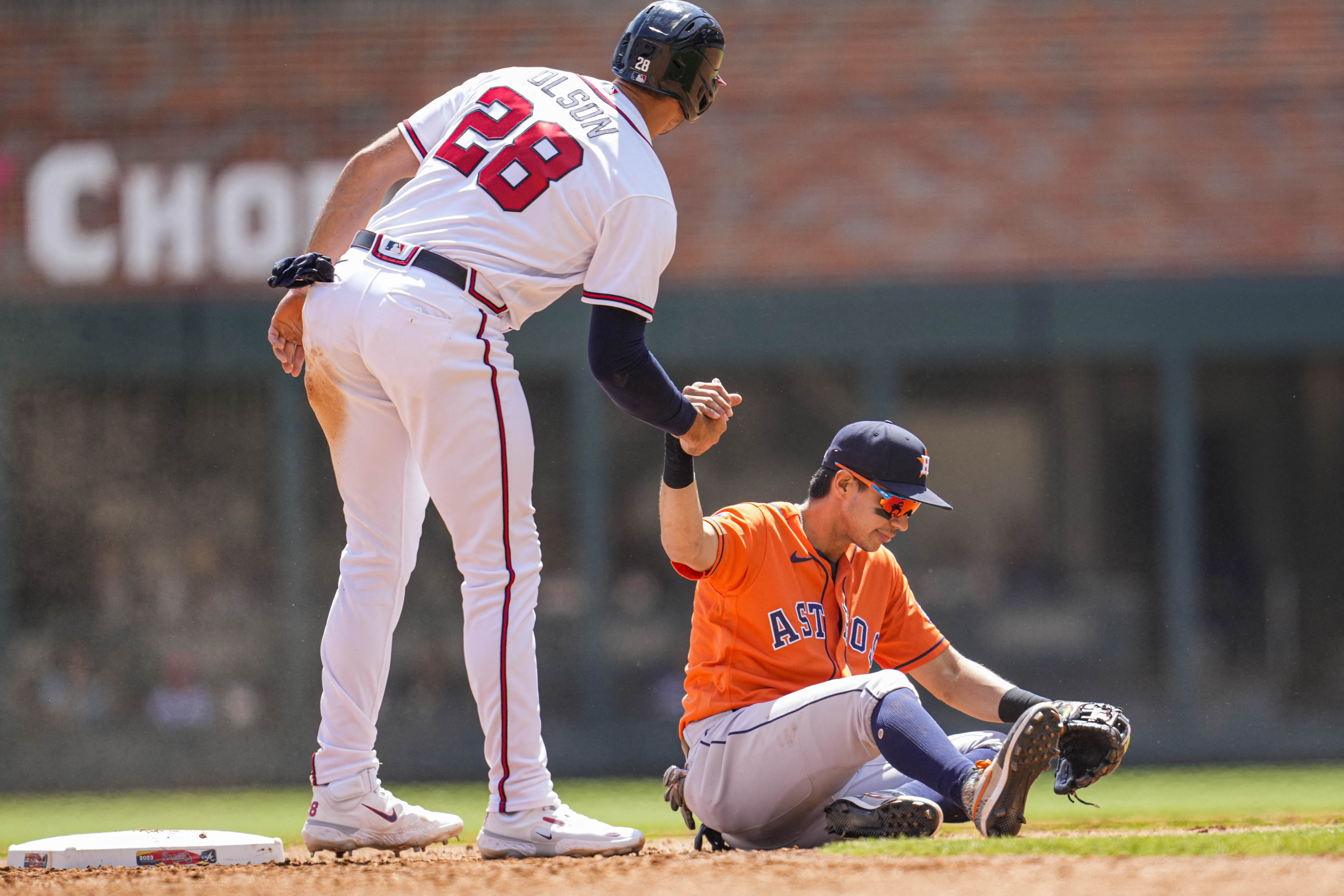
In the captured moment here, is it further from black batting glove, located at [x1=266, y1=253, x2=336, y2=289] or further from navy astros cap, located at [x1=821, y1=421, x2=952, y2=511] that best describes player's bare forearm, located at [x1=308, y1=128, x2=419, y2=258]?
navy astros cap, located at [x1=821, y1=421, x2=952, y2=511]

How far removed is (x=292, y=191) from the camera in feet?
32.0

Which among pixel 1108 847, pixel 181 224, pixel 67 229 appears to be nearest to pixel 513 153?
pixel 1108 847

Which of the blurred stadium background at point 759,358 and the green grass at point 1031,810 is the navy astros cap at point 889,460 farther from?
the blurred stadium background at point 759,358

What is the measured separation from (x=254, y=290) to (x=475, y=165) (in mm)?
6725

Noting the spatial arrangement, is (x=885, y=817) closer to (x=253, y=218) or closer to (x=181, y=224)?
(x=253, y=218)

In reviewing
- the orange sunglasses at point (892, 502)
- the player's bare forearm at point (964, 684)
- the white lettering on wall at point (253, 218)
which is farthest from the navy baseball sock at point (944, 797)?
the white lettering on wall at point (253, 218)

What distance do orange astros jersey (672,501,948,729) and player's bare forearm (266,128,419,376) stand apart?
1.06m

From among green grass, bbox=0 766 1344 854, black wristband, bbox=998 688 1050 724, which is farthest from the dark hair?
green grass, bbox=0 766 1344 854

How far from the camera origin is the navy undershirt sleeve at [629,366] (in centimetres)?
312

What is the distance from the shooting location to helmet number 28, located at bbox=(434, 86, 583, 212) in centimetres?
317

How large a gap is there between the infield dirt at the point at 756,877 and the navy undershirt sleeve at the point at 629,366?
3.05 ft

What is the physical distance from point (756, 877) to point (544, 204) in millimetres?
1439

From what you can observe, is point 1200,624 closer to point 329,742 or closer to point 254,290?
point 254,290

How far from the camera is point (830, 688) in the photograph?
3.37m
